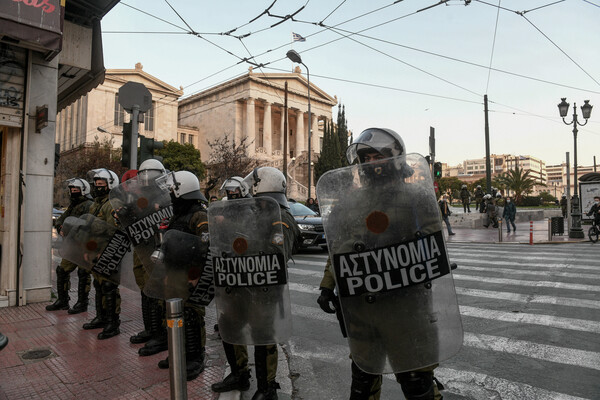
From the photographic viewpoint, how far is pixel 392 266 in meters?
2.07

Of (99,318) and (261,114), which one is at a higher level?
(261,114)

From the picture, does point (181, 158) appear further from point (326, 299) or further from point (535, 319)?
point (326, 299)

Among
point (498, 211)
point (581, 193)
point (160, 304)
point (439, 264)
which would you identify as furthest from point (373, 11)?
point (581, 193)

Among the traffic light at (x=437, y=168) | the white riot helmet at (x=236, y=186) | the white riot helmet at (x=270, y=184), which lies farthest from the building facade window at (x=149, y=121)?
the white riot helmet at (x=270, y=184)

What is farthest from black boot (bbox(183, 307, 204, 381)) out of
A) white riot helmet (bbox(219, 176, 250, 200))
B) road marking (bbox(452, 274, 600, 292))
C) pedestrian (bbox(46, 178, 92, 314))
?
road marking (bbox(452, 274, 600, 292))

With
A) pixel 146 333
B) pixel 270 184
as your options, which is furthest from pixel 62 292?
pixel 270 184

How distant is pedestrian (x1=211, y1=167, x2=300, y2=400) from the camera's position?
301 cm

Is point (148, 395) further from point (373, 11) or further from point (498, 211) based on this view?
point (498, 211)

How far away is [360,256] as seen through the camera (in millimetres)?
2105

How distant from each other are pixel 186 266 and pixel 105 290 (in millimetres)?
2116

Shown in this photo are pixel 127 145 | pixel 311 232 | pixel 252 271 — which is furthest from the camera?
pixel 311 232

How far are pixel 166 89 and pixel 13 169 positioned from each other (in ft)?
157

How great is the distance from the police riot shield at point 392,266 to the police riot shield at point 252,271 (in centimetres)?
86

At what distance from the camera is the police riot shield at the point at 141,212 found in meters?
4.25
